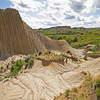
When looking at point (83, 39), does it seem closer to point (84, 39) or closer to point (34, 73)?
point (84, 39)

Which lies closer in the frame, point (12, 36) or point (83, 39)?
point (12, 36)

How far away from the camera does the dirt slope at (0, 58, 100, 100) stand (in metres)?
9.93

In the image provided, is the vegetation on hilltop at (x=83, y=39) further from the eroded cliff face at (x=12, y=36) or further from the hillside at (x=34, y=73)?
the hillside at (x=34, y=73)

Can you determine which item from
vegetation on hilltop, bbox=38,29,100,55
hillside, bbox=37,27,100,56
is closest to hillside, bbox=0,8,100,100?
hillside, bbox=37,27,100,56

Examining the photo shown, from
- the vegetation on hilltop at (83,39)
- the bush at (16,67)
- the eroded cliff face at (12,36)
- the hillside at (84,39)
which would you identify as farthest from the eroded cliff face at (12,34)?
the vegetation on hilltop at (83,39)

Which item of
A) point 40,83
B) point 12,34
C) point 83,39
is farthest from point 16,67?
point 83,39

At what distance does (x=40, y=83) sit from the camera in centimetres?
1205

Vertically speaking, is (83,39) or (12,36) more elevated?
(83,39)

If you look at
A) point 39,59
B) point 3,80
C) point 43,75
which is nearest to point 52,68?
point 43,75

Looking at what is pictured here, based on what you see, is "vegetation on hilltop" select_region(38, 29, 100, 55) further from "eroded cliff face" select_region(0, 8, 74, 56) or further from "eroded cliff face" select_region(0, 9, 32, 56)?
"eroded cliff face" select_region(0, 9, 32, 56)

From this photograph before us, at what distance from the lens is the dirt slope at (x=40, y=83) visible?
32.6 feet

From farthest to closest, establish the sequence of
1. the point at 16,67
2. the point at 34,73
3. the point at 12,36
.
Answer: the point at 12,36 < the point at 16,67 < the point at 34,73

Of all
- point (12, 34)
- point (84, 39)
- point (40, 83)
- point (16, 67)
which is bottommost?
point (40, 83)

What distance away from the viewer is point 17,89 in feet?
35.8
